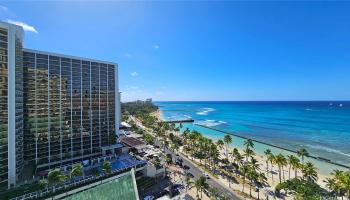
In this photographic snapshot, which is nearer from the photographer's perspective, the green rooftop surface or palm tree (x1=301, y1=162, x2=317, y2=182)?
the green rooftop surface

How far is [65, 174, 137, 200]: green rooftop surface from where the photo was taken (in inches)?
744

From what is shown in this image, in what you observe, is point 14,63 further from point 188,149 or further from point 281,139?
point 281,139

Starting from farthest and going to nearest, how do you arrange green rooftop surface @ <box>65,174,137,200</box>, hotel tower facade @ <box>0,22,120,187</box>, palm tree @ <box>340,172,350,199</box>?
hotel tower facade @ <box>0,22,120,187</box> → palm tree @ <box>340,172,350,199</box> → green rooftop surface @ <box>65,174,137,200</box>

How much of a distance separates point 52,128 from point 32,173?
1190 cm

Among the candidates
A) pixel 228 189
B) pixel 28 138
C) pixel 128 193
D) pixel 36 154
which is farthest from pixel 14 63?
pixel 228 189

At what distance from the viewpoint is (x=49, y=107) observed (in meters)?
55.1

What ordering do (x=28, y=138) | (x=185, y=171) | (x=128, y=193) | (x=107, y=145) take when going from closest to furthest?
(x=128, y=193) < (x=28, y=138) < (x=185, y=171) < (x=107, y=145)

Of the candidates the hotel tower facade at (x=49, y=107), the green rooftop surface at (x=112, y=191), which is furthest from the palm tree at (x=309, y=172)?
the hotel tower facade at (x=49, y=107)

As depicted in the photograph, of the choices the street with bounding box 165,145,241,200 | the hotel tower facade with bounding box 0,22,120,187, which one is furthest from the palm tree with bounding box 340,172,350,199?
the hotel tower facade with bounding box 0,22,120,187

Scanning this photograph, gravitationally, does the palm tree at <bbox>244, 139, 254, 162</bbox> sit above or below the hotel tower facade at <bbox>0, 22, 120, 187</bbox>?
below

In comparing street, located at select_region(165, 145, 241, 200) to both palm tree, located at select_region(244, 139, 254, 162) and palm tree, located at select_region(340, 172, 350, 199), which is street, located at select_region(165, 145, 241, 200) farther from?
palm tree, located at select_region(340, 172, 350, 199)

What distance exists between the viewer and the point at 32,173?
5019cm

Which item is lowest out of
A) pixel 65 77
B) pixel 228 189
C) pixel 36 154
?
pixel 228 189

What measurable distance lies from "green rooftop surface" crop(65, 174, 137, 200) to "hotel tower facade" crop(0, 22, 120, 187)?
34.4 m
